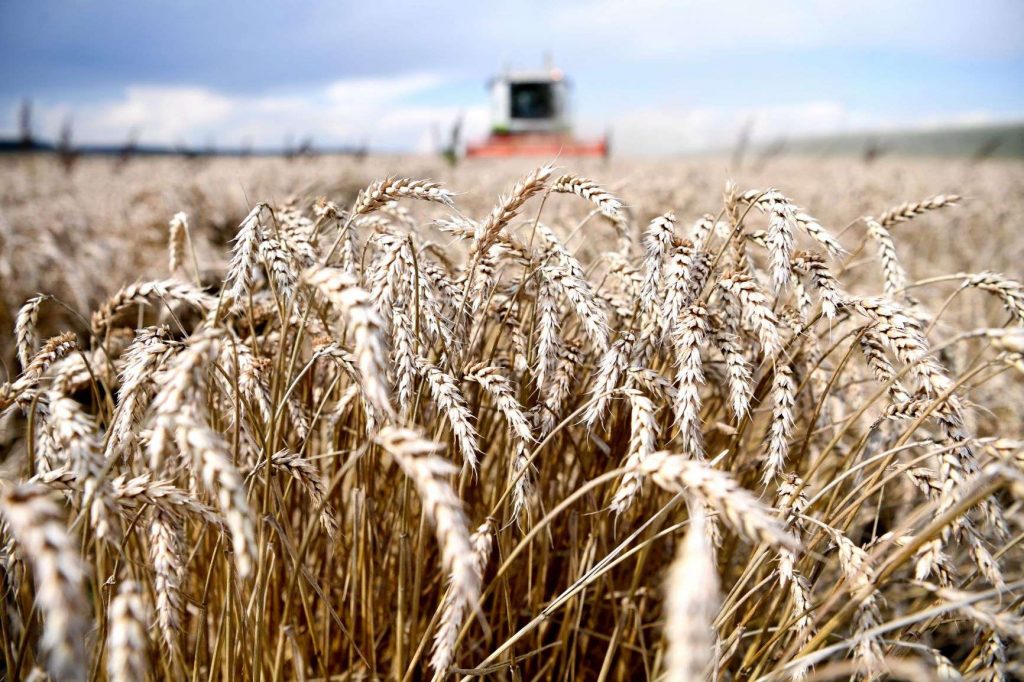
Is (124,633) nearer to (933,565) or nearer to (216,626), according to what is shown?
(216,626)

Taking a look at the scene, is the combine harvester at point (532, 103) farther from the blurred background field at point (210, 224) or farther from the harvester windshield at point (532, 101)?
the blurred background field at point (210, 224)

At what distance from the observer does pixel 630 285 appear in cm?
203

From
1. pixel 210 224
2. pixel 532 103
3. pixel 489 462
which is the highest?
pixel 532 103

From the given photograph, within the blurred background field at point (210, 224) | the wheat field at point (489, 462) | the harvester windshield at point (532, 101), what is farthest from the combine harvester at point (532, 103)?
the wheat field at point (489, 462)

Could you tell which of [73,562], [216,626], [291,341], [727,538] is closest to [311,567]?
[216,626]

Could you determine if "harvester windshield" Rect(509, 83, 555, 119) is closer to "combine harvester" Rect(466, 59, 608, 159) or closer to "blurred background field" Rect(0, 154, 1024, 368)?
"combine harvester" Rect(466, 59, 608, 159)

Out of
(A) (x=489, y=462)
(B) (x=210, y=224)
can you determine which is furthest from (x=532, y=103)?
(A) (x=489, y=462)

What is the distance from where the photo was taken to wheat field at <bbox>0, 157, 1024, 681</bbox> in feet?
3.44

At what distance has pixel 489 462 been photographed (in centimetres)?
223

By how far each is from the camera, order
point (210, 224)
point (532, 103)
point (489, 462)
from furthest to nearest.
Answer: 1. point (532, 103)
2. point (210, 224)
3. point (489, 462)

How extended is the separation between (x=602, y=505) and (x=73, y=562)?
1.22 m

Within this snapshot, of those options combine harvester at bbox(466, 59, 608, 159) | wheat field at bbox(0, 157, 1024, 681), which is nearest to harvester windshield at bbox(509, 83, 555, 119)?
combine harvester at bbox(466, 59, 608, 159)

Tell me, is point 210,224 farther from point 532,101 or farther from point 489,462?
point 532,101

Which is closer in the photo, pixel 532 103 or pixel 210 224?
pixel 210 224
